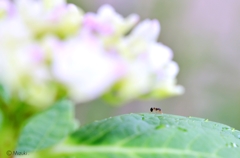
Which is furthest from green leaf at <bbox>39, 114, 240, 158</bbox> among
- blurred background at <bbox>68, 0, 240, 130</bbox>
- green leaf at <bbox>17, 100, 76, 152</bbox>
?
blurred background at <bbox>68, 0, 240, 130</bbox>

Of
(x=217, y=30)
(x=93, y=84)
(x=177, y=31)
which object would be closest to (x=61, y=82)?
(x=93, y=84)

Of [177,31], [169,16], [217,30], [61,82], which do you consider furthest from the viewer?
A: [217,30]

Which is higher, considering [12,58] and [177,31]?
[177,31]

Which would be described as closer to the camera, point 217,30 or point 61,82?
point 61,82

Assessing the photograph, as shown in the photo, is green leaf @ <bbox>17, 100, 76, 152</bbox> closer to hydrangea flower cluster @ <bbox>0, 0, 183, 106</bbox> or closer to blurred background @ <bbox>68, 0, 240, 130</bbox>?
hydrangea flower cluster @ <bbox>0, 0, 183, 106</bbox>

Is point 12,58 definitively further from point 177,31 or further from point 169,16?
point 177,31

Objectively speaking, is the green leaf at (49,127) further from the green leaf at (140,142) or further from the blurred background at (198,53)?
the blurred background at (198,53)

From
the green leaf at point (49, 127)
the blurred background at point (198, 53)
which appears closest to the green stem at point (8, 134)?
the green leaf at point (49, 127)
